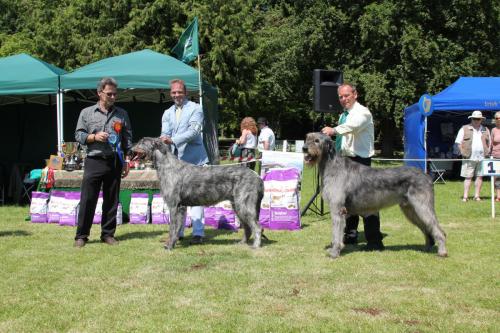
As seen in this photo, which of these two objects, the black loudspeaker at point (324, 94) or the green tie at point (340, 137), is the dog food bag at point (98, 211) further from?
the green tie at point (340, 137)

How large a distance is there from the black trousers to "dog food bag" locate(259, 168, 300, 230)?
2230 millimetres

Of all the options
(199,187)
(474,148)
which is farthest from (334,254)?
(474,148)

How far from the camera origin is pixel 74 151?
8.95m

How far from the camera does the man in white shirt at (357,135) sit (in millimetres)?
5770

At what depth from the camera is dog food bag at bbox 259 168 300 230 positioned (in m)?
7.63

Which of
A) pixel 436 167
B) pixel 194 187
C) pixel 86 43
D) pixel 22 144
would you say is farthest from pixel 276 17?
pixel 194 187

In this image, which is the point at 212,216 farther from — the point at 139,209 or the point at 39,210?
the point at 39,210

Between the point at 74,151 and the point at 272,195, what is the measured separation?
141 inches

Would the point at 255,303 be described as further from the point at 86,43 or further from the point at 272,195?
the point at 86,43

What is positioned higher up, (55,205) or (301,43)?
(301,43)

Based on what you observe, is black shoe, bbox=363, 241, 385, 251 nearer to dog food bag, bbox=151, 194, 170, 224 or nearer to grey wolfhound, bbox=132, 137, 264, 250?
grey wolfhound, bbox=132, 137, 264, 250

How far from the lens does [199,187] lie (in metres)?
6.19

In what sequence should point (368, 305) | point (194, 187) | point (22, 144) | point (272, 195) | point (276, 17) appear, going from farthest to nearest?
point (276, 17)
point (22, 144)
point (272, 195)
point (194, 187)
point (368, 305)

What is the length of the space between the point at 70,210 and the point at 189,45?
3.88 meters
